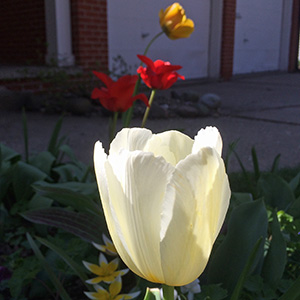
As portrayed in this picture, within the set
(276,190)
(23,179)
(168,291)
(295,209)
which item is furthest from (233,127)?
(168,291)

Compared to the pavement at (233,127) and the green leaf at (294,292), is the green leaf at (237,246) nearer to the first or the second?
the green leaf at (294,292)

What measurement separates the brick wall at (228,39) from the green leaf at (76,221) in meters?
9.01

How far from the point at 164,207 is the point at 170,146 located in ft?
0.51

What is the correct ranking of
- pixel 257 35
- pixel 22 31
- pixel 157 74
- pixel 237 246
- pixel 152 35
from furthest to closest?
pixel 257 35 < pixel 152 35 < pixel 22 31 < pixel 157 74 < pixel 237 246

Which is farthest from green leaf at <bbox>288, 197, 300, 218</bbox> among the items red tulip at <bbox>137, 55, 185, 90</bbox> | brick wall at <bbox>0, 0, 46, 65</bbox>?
brick wall at <bbox>0, 0, 46, 65</bbox>

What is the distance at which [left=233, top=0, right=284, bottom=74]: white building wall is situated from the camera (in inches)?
428

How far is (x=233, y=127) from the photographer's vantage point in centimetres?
482

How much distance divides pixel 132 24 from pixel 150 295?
25.8ft

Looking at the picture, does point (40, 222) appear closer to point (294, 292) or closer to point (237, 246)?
point (237, 246)

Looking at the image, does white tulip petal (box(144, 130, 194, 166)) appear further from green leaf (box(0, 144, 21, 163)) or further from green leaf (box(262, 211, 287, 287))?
green leaf (box(0, 144, 21, 163))

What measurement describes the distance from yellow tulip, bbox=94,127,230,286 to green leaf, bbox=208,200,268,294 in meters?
0.59

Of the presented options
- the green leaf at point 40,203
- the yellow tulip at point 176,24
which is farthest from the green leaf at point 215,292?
the yellow tulip at point 176,24

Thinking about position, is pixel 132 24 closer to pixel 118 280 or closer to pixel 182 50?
pixel 182 50

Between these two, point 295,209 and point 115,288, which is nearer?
point 115,288
